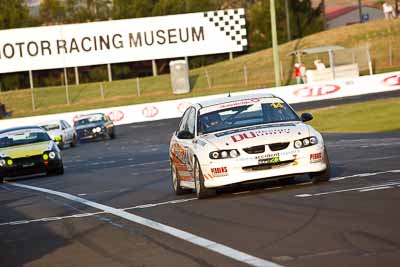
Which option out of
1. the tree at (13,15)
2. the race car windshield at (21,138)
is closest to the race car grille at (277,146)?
the race car windshield at (21,138)

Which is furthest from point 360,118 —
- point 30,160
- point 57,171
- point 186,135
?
point 186,135

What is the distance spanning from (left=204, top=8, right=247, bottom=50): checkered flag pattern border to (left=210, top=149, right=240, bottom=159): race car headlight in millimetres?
70002

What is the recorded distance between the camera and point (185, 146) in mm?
17281

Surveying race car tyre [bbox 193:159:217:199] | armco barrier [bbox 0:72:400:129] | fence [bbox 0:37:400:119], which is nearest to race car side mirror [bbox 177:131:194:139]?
race car tyre [bbox 193:159:217:199]

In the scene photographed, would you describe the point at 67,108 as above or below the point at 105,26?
below

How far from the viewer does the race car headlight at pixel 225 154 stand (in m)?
15.8

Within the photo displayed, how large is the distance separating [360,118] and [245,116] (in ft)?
80.7

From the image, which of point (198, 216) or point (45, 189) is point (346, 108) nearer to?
point (45, 189)

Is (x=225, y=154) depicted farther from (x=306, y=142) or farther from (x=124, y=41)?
(x=124, y=41)

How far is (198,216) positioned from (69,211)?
11.2 ft

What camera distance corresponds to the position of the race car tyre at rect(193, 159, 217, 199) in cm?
1614

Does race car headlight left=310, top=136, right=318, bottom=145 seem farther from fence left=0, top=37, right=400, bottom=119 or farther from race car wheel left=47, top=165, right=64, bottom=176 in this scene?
fence left=0, top=37, right=400, bottom=119

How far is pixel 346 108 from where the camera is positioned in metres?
48.0

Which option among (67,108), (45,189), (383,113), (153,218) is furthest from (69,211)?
(67,108)
